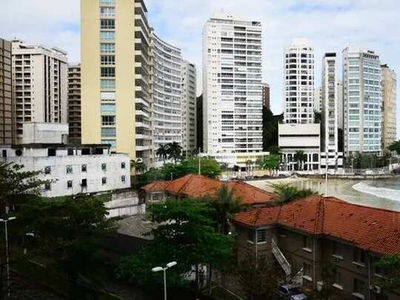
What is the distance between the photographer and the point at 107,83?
54.9 m

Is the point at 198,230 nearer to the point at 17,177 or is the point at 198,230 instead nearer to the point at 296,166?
the point at 17,177

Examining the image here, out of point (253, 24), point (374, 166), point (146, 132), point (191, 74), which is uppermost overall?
point (253, 24)

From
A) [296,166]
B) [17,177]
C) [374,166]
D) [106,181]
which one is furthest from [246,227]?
[374,166]

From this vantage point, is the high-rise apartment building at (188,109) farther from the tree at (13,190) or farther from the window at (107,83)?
the tree at (13,190)

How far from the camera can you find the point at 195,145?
126 meters

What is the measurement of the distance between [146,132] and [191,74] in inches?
2788

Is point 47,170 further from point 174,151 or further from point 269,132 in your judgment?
point 269,132

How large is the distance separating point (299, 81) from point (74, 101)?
5716cm

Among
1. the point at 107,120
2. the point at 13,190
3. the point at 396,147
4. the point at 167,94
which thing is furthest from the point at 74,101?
the point at 13,190

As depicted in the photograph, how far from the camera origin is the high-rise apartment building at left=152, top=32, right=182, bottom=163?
94.6 meters

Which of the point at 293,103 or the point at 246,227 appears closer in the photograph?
the point at 246,227

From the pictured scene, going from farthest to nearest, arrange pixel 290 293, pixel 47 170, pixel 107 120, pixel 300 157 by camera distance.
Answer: pixel 300 157
pixel 107 120
pixel 47 170
pixel 290 293

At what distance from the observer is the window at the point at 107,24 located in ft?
179

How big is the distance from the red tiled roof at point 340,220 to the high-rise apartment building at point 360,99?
102 m
